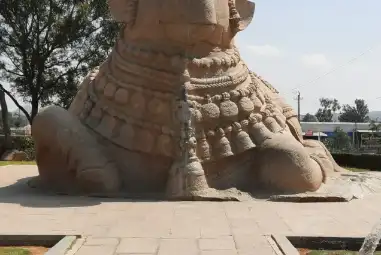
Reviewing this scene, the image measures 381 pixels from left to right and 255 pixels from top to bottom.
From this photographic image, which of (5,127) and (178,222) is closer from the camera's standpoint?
(178,222)

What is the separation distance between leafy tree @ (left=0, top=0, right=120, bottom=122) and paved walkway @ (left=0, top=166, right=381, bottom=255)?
1559 centimetres

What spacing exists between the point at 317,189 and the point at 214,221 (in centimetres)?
224

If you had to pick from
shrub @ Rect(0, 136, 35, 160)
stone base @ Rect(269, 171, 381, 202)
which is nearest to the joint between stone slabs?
stone base @ Rect(269, 171, 381, 202)

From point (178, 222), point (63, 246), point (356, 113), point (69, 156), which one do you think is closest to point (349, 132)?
point (356, 113)

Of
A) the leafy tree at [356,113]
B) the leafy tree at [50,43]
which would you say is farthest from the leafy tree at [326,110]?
the leafy tree at [50,43]

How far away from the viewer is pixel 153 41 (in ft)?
24.6

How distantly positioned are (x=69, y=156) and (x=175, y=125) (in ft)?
5.15

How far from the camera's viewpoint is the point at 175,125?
23.5 feet

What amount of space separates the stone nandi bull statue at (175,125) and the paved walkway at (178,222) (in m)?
0.50

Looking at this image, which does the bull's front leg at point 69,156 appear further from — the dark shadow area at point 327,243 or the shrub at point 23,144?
the shrub at point 23,144

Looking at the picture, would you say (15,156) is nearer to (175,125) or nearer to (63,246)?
(175,125)

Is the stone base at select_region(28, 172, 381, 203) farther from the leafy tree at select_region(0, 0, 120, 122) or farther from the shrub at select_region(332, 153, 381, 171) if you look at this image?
the leafy tree at select_region(0, 0, 120, 122)

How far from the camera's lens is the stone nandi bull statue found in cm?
712

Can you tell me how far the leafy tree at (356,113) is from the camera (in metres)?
68.0
